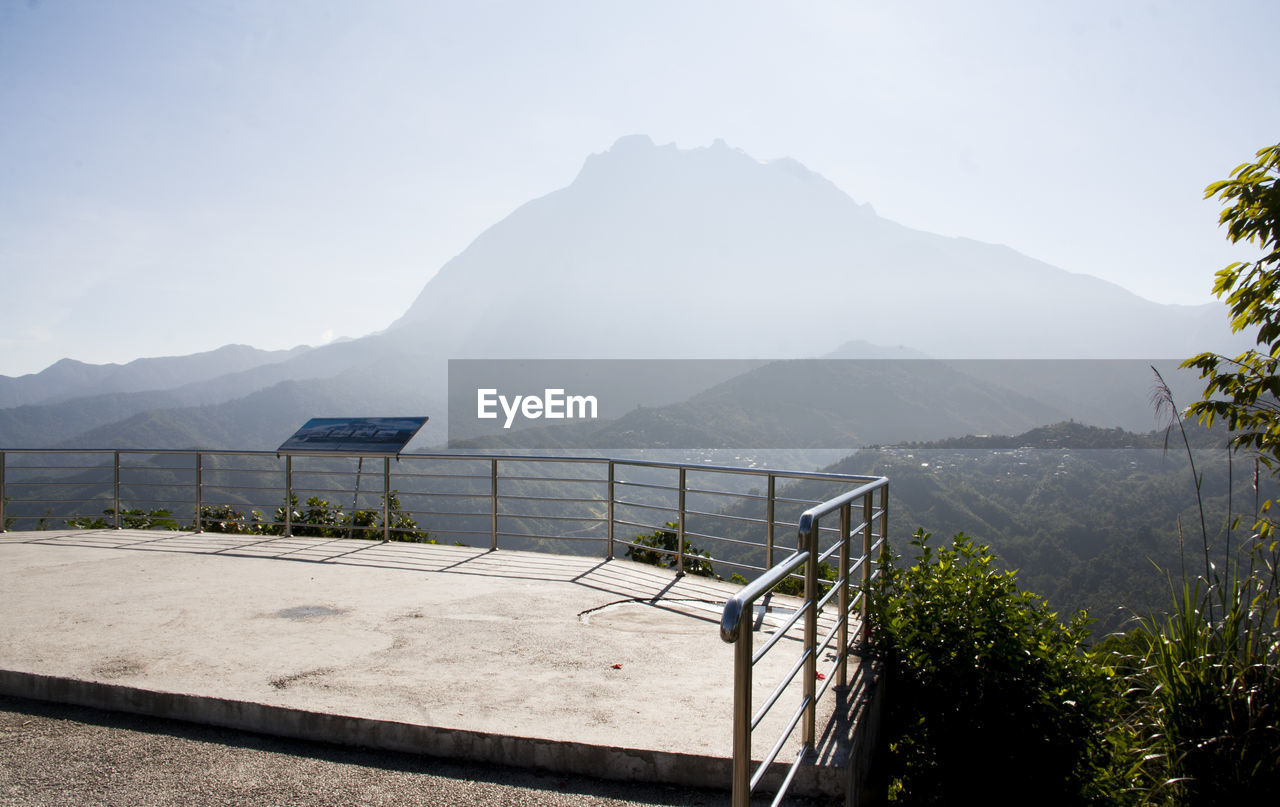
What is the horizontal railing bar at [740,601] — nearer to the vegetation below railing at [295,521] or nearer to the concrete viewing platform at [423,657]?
the concrete viewing platform at [423,657]

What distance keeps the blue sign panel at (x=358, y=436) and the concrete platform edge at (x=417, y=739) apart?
15.2ft

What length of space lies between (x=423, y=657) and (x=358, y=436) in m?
5.12

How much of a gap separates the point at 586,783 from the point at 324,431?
7266 mm

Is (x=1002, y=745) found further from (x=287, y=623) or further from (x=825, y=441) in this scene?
(x=825, y=441)

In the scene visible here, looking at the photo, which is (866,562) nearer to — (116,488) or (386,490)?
(386,490)

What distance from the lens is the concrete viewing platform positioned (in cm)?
328


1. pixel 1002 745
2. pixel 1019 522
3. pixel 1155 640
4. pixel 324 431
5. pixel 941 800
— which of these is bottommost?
pixel 1019 522

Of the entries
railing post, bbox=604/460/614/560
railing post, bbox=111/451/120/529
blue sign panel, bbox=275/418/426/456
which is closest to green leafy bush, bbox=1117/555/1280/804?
railing post, bbox=604/460/614/560

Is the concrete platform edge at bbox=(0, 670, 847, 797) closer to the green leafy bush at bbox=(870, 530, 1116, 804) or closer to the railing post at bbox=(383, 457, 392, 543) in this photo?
the green leafy bush at bbox=(870, 530, 1116, 804)

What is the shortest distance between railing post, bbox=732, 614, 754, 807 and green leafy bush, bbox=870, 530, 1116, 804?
214 cm

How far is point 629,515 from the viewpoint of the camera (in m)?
116

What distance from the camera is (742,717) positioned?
196 cm

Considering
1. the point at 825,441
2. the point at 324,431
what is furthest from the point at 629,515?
the point at 324,431

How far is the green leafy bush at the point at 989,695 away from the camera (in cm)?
365
